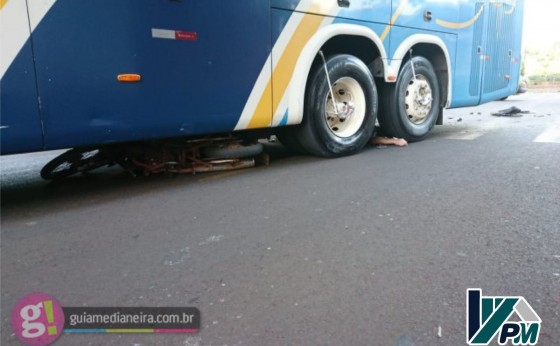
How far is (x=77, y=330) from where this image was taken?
1392mm

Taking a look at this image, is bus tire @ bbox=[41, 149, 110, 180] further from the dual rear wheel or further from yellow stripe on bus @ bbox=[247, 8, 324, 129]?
the dual rear wheel

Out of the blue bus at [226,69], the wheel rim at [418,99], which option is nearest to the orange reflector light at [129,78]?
the blue bus at [226,69]

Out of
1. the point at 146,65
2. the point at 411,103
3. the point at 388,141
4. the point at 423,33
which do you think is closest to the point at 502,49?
the point at 423,33

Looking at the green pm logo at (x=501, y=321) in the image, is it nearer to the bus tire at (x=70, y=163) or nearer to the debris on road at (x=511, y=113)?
the bus tire at (x=70, y=163)

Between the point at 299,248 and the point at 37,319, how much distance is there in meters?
1.06

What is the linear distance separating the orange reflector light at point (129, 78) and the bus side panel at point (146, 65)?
26mm

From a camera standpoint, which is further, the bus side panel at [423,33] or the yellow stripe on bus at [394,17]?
the bus side panel at [423,33]

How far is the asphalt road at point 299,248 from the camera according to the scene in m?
1.39

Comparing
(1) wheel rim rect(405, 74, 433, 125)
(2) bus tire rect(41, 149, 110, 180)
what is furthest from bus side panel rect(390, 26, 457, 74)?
(2) bus tire rect(41, 149, 110, 180)

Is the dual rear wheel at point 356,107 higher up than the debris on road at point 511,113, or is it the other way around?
the dual rear wheel at point 356,107

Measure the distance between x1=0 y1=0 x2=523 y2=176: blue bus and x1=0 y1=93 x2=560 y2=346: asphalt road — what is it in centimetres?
52

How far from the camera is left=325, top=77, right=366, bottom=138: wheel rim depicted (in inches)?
160

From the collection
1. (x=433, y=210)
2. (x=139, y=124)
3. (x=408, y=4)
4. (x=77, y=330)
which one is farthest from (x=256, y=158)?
(x=77, y=330)

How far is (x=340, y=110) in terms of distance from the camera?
4059mm
